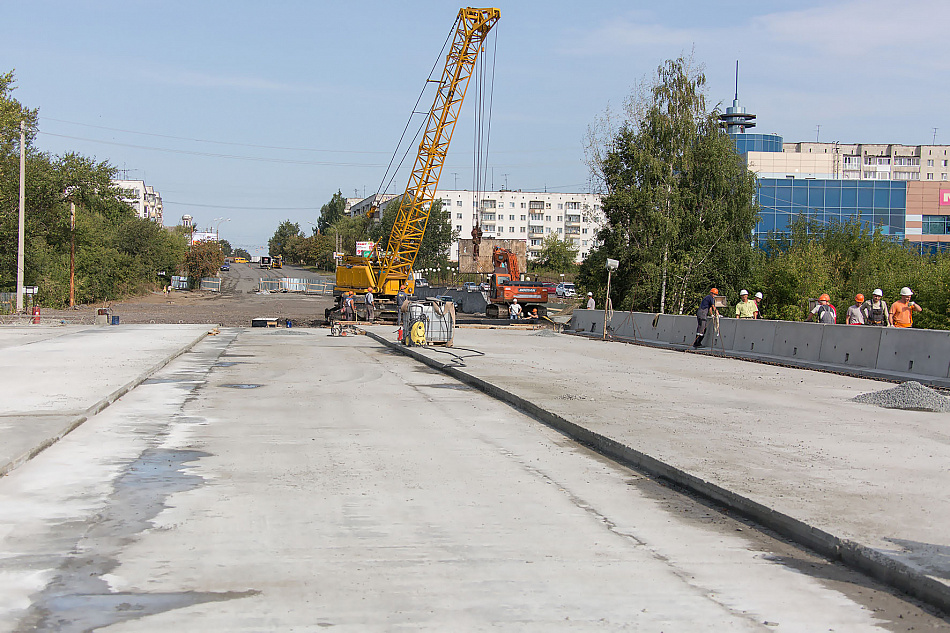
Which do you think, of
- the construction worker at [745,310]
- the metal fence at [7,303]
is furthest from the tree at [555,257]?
the construction worker at [745,310]

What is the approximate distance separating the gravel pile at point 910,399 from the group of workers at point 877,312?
24.3ft

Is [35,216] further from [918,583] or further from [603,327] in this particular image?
[918,583]

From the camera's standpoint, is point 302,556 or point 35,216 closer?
point 302,556

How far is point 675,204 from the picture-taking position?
165 feet

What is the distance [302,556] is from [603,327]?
33532 mm

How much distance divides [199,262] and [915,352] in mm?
113680

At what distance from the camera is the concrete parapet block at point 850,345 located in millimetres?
21141

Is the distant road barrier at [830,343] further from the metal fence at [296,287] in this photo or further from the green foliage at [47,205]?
the metal fence at [296,287]

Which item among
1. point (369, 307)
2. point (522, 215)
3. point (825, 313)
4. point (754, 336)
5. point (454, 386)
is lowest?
point (454, 386)

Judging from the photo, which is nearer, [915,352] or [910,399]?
[910,399]

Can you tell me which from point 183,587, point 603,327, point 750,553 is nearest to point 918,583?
point 750,553

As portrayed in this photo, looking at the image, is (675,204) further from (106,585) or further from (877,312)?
(106,585)

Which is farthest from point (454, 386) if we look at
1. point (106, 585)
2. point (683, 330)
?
point (683, 330)

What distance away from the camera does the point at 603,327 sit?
127 ft
